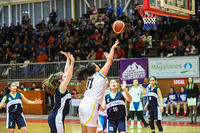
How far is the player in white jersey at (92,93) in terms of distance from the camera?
5.21 m

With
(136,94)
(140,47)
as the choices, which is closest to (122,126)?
(136,94)

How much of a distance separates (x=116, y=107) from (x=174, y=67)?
8.66m

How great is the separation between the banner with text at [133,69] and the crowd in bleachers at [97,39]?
2.05ft

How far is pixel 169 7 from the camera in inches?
333

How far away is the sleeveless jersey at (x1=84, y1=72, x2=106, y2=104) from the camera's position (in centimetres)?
527

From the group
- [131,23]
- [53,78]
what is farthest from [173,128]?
[131,23]

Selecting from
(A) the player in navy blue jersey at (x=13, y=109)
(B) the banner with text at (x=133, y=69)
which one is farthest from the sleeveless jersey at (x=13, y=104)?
(B) the banner with text at (x=133, y=69)

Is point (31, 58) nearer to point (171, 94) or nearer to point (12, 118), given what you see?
point (171, 94)

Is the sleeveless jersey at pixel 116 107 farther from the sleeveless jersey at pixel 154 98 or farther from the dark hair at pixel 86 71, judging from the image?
the sleeveless jersey at pixel 154 98

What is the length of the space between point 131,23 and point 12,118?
11.3 meters

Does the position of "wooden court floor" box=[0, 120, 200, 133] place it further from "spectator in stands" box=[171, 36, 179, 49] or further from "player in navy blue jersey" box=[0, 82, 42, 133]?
"spectator in stands" box=[171, 36, 179, 49]

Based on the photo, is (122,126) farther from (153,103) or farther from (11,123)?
(11,123)

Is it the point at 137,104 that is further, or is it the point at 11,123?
the point at 137,104

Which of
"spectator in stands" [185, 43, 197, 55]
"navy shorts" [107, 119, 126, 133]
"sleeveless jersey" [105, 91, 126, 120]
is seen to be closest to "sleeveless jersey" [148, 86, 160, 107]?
"sleeveless jersey" [105, 91, 126, 120]
